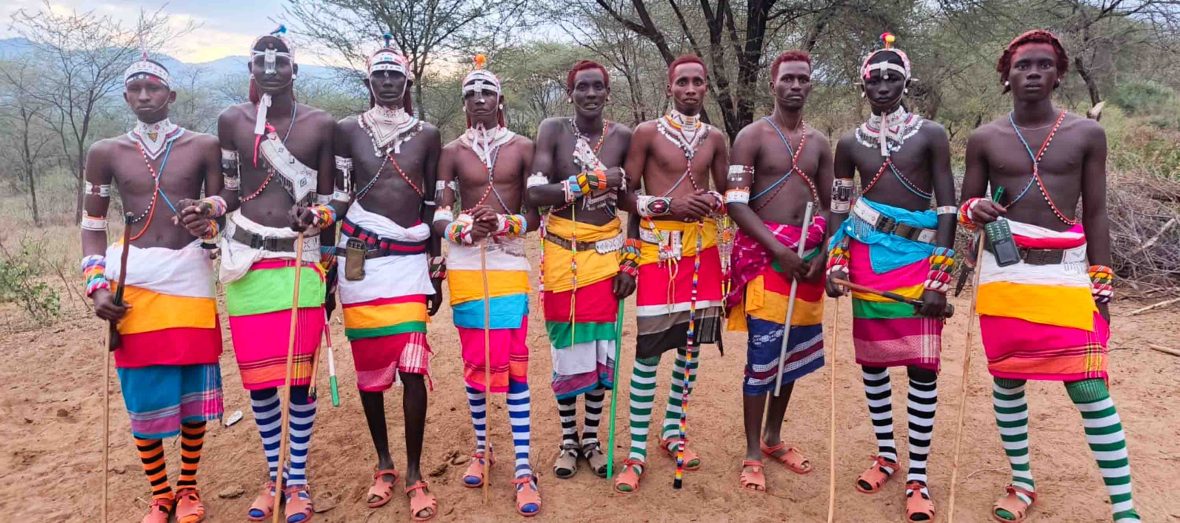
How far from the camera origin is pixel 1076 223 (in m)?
3.17

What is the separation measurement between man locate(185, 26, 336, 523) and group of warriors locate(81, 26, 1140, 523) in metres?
0.01

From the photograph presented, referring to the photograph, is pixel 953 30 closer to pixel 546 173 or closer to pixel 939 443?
pixel 939 443

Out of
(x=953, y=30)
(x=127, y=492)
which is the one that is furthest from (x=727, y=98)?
(x=127, y=492)

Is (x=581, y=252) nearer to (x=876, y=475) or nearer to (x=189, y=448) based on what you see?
(x=876, y=475)

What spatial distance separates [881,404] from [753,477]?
0.81 m

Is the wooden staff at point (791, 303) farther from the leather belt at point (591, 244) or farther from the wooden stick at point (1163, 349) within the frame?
the wooden stick at point (1163, 349)

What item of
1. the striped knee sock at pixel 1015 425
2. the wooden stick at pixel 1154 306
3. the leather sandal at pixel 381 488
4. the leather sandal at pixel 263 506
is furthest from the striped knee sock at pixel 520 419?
the wooden stick at pixel 1154 306

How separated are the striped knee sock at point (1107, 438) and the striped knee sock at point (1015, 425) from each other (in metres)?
0.27

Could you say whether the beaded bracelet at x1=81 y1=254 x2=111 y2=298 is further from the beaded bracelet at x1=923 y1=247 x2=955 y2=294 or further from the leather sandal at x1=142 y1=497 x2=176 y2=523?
the beaded bracelet at x1=923 y1=247 x2=955 y2=294

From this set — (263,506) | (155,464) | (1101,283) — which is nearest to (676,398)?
(1101,283)

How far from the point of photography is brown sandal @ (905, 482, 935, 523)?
3.44 m

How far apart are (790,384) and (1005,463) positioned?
142 centimetres

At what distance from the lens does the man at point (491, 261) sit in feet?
11.9

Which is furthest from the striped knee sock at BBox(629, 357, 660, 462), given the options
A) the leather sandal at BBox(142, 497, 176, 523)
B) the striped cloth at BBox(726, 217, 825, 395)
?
the leather sandal at BBox(142, 497, 176, 523)
